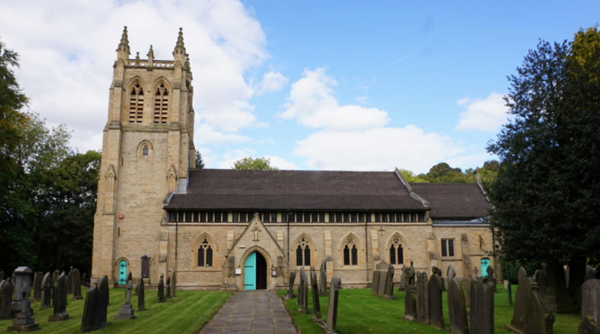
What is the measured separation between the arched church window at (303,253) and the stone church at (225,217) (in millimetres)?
80

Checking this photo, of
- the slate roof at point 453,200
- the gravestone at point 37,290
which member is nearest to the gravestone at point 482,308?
the gravestone at point 37,290

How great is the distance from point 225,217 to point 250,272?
15.7 feet

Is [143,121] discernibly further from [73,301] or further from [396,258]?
[396,258]

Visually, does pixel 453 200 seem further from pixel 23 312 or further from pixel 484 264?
pixel 23 312

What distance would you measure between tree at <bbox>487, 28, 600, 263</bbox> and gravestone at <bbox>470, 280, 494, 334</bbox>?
5.60 m

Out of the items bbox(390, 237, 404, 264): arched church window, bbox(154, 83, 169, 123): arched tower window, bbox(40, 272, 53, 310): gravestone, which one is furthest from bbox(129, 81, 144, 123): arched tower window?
bbox(390, 237, 404, 264): arched church window

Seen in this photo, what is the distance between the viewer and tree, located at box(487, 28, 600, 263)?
631 inches

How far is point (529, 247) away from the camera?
57.5 feet

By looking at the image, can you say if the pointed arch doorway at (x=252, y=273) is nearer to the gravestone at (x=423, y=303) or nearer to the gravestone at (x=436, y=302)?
the gravestone at (x=423, y=303)

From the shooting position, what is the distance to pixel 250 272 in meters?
35.2

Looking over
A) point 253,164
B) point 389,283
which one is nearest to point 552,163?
Answer: point 389,283

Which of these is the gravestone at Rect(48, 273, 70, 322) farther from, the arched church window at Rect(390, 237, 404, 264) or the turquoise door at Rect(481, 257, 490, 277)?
the turquoise door at Rect(481, 257, 490, 277)

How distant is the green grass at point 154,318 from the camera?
15.3 m

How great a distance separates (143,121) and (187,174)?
19.4ft
